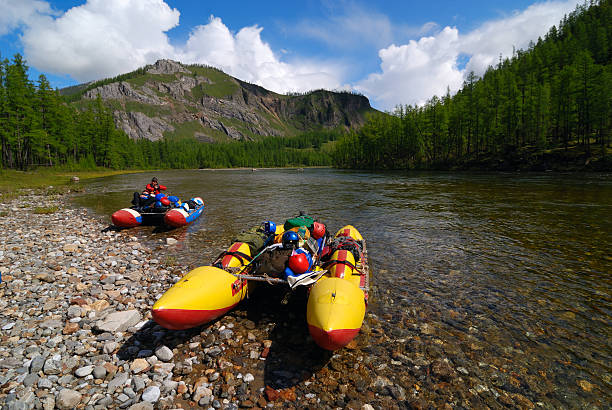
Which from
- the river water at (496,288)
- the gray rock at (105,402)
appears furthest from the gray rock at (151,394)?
the river water at (496,288)

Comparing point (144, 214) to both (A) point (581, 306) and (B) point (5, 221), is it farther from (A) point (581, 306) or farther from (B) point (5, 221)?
(A) point (581, 306)

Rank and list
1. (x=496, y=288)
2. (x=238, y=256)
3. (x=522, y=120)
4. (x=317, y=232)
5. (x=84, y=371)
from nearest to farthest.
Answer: (x=84, y=371) → (x=238, y=256) → (x=496, y=288) → (x=317, y=232) → (x=522, y=120)

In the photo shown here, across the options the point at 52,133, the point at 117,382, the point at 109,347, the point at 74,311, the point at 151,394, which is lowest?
the point at 151,394

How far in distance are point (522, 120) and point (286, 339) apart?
69.2 meters

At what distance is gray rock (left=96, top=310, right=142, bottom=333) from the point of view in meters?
5.74

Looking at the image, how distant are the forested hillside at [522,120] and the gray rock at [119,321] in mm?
59056

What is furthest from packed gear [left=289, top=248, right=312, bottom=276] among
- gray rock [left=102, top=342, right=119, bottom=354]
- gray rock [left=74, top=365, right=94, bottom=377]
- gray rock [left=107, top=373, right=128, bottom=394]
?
gray rock [left=74, top=365, right=94, bottom=377]

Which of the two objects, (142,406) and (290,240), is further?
(290,240)

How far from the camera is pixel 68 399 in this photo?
3.96 m

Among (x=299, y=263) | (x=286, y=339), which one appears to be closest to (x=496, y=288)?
(x=299, y=263)

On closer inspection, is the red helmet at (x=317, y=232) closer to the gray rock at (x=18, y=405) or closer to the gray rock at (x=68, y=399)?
the gray rock at (x=68, y=399)

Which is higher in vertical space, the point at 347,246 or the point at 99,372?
the point at 347,246

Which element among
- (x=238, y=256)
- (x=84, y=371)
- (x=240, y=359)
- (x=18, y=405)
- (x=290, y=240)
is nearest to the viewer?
(x=18, y=405)

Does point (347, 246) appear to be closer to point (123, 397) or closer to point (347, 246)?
point (347, 246)
